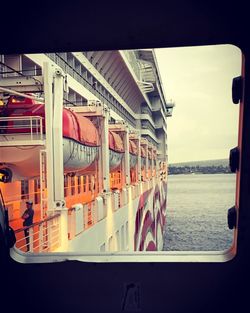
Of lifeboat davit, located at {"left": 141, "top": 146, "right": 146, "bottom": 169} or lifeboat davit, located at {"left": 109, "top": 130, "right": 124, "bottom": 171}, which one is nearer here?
lifeboat davit, located at {"left": 109, "top": 130, "right": 124, "bottom": 171}

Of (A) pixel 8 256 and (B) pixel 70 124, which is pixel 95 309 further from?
(B) pixel 70 124

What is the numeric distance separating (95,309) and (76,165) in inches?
247

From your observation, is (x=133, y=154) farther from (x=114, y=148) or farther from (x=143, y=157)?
(x=114, y=148)

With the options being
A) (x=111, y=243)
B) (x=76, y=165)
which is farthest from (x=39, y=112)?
(x=111, y=243)

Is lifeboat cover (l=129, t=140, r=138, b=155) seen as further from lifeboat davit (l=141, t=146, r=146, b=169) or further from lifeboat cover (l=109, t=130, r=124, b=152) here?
lifeboat davit (l=141, t=146, r=146, b=169)

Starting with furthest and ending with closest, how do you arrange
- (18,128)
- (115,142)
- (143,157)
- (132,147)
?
(143,157)
(132,147)
(115,142)
(18,128)

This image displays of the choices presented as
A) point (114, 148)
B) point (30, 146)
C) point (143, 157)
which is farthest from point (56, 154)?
point (143, 157)

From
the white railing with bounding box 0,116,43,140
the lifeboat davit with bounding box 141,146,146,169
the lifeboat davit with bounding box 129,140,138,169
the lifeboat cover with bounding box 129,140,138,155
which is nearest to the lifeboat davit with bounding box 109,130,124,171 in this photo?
the lifeboat cover with bounding box 129,140,138,155

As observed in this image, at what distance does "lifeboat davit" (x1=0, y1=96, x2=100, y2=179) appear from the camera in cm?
691

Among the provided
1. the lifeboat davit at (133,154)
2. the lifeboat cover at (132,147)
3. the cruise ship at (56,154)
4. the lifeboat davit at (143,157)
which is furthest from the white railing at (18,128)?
the lifeboat davit at (143,157)

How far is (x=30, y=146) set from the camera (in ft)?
21.7

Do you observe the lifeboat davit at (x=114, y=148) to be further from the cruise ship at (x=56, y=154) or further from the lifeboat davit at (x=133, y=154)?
the lifeboat davit at (x=133, y=154)

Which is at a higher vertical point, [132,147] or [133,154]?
[132,147]

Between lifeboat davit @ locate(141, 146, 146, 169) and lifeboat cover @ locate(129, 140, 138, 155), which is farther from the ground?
lifeboat cover @ locate(129, 140, 138, 155)
